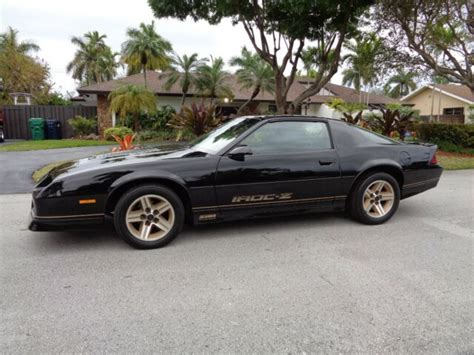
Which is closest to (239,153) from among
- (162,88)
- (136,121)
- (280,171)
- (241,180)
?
(241,180)

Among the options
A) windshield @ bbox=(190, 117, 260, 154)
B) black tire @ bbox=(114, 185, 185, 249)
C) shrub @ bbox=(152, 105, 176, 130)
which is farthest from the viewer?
shrub @ bbox=(152, 105, 176, 130)

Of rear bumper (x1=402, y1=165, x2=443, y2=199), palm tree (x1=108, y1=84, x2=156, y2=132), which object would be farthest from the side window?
palm tree (x1=108, y1=84, x2=156, y2=132)

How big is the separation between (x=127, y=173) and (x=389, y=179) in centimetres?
342

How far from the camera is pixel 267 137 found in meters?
4.20

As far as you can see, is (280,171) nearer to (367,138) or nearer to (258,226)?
(258,226)

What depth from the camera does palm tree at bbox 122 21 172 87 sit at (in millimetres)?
19578

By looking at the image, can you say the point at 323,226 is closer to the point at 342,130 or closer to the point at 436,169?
the point at 342,130

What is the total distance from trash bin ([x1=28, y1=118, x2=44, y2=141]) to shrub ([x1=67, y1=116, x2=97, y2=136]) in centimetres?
139

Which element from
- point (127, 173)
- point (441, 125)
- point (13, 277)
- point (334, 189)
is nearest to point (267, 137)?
point (334, 189)

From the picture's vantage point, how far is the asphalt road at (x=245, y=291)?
2234mm

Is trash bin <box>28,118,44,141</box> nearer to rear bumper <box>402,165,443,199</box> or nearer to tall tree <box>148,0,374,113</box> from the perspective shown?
tall tree <box>148,0,374,113</box>

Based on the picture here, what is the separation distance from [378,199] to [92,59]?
42476 millimetres

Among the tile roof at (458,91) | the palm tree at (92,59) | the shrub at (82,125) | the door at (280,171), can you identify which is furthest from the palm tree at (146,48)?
the tile roof at (458,91)

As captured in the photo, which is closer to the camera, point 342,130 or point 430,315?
point 430,315
